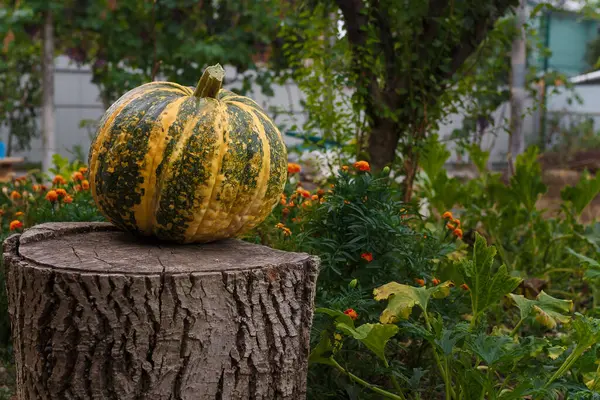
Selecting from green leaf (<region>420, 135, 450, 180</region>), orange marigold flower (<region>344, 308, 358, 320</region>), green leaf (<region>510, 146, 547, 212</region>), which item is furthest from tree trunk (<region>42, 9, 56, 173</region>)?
orange marigold flower (<region>344, 308, 358, 320</region>)

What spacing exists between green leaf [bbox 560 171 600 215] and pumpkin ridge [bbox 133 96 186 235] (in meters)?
2.95

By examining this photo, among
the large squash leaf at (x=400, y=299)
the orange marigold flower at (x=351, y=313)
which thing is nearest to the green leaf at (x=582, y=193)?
the large squash leaf at (x=400, y=299)

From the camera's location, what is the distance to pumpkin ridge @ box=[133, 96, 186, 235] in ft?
7.25

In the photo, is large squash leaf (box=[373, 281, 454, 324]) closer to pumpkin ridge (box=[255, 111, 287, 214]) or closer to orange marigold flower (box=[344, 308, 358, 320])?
orange marigold flower (box=[344, 308, 358, 320])

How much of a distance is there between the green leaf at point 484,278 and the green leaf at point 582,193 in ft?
7.41

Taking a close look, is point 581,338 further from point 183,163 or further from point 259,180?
point 183,163

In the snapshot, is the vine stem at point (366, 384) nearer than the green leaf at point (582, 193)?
Yes

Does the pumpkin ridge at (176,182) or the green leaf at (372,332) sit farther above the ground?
the pumpkin ridge at (176,182)

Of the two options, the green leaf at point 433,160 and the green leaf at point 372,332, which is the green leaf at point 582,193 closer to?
the green leaf at point 433,160

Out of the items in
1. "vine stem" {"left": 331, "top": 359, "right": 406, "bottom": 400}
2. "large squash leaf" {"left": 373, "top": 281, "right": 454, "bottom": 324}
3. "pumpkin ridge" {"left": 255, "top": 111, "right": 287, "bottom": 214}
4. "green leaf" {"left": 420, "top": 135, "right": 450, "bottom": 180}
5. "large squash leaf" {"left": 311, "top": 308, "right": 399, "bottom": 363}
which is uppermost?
"pumpkin ridge" {"left": 255, "top": 111, "right": 287, "bottom": 214}

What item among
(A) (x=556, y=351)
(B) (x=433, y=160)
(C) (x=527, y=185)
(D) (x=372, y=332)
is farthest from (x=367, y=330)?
(B) (x=433, y=160)

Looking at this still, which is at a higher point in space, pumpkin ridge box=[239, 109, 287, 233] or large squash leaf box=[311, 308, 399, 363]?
pumpkin ridge box=[239, 109, 287, 233]

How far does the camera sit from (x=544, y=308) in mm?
2549

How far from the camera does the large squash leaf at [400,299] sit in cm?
→ 236
